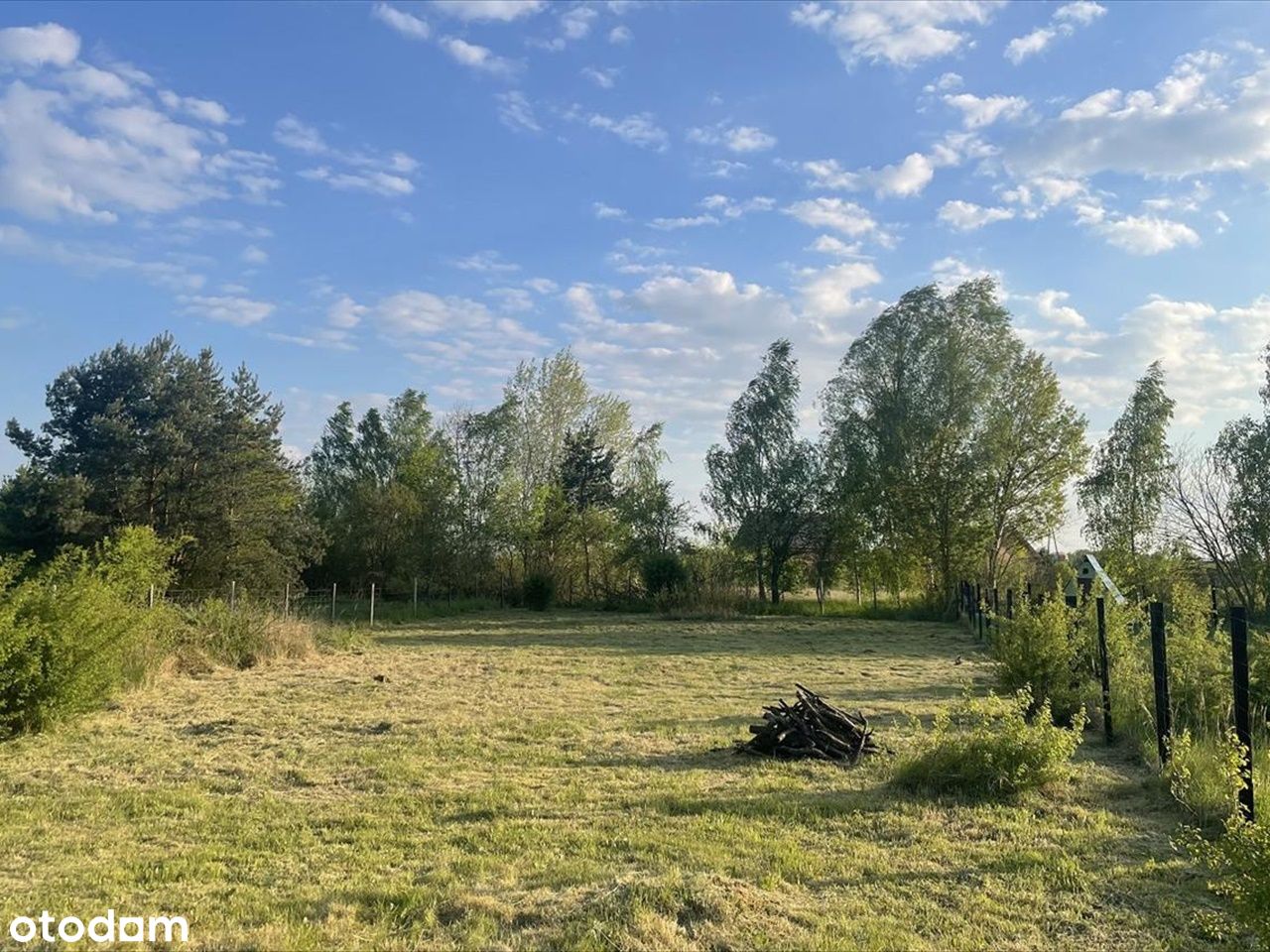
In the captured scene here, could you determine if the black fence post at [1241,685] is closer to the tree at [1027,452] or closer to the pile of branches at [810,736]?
the pile of branches at [810,736]

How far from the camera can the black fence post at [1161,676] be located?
6.21m

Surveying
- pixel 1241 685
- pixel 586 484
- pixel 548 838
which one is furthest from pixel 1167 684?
pixel 586 484

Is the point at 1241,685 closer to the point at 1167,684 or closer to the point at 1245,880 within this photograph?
the point at 1167,684

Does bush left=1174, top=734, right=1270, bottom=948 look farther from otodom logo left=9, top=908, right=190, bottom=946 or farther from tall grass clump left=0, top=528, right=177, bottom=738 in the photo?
tall grass clump left=0, top=528, right=177, bottom=738

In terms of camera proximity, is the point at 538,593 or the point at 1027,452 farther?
the point at 538,593

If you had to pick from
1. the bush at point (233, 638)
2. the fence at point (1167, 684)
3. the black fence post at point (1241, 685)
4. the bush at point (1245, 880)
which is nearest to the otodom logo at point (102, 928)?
the bush at point (1245, 880)

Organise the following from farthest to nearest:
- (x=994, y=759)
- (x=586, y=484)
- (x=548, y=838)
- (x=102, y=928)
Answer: (x=586, y=484), (x=994, y=759), (x=548, y=838), (x=102, y=928)

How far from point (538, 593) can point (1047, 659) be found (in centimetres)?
2481

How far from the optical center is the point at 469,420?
36.3 meters

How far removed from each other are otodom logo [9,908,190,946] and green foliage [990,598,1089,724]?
7.41 m

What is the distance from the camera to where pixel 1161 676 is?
6.32 meters

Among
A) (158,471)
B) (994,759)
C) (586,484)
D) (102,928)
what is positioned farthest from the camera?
(586,484)

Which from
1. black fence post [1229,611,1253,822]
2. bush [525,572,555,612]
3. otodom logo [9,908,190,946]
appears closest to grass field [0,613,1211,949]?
otodom logo [9,908,190,946]

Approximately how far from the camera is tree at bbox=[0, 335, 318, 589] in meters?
22.8
